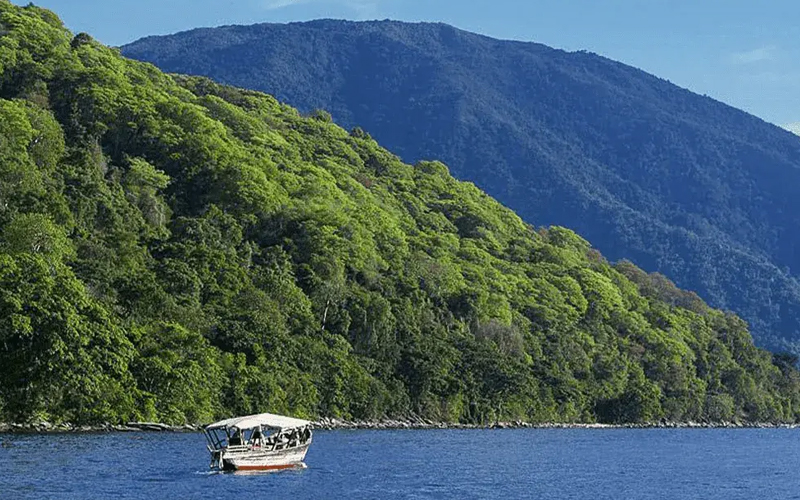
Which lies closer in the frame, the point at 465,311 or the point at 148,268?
the point at 148,268

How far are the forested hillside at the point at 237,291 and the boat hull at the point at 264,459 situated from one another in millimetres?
26779

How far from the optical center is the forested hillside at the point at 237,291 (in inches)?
4151

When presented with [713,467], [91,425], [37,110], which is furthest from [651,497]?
[37,110]

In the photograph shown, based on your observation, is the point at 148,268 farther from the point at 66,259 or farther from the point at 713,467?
the point at 713,467

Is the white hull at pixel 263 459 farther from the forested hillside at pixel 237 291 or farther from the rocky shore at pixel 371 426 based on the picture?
the rocky shore at pixel 371 426

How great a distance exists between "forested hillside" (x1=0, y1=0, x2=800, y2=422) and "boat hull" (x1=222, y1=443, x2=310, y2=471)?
2678 centimetres

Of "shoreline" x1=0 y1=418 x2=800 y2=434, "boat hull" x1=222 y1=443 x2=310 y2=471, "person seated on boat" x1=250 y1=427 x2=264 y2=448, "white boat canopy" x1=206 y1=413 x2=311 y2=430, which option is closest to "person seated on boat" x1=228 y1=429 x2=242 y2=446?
"person seated on boat" x1=250 y1=427 x2=264 y2=448

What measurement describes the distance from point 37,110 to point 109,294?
4222cm

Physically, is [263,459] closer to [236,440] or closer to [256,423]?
[236,440]

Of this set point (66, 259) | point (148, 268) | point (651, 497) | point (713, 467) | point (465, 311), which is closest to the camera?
point (651, 497)

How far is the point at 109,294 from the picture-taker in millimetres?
118562

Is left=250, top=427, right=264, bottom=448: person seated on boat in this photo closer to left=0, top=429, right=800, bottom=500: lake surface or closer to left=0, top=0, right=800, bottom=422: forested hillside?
left=0, top=429, right=800, bottom=500: lake surface

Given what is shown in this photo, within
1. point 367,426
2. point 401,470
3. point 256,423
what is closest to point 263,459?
point 256,423

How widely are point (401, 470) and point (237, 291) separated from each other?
57.7 m
